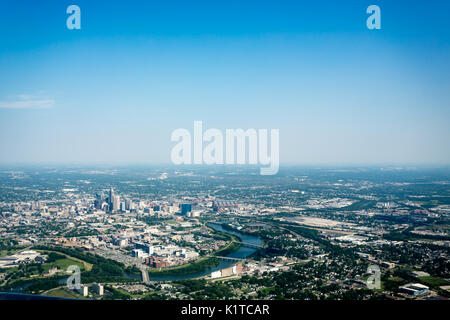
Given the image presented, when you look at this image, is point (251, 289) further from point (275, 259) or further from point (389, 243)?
point (389, 243)

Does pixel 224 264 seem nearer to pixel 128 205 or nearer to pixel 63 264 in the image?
pixel 63 264

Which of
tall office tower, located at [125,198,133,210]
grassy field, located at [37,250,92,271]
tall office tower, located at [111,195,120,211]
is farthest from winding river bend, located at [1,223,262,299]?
tall office tower, located at [111,195,120,211]

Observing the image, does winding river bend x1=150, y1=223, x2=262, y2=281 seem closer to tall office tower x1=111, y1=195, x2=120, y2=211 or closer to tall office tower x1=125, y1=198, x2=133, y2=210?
tall office tower x1=125, y1=198, x2=133, y2=210

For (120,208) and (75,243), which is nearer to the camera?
(75,243)

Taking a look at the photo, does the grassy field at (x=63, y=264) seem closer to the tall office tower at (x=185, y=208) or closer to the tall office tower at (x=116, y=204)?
the tall office tower at (x=185, y=208)

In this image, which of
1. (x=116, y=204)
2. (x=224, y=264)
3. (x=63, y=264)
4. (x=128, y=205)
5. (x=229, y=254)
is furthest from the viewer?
(x=128, y=205)

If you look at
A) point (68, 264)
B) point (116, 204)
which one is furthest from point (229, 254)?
point (116, 204)

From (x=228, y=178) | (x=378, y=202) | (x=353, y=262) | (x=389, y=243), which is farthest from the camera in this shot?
(x=228, y=178)

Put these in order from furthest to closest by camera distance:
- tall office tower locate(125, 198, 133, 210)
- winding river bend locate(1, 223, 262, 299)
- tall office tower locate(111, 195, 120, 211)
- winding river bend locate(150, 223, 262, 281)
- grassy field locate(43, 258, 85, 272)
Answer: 1. tall office tower locate(125, 198, 133, 210)
2. tall office tower locate(111, 195, 120, 211)
3. grassy field locate(43, 258, 85, 272)
4. winding river bend locate(150, 223, 262, 281)
5. winding river bend locate(1, 223, 262, 299)

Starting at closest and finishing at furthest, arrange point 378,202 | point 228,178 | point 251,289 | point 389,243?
point 251,289, point 389,243, point 378,202, point 228,178
